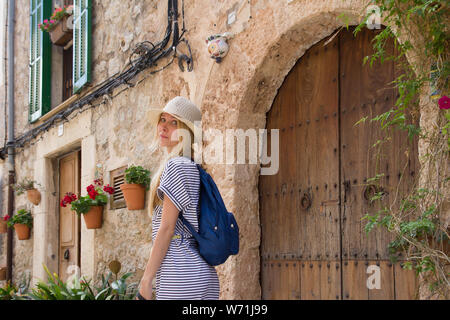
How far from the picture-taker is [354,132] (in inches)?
135

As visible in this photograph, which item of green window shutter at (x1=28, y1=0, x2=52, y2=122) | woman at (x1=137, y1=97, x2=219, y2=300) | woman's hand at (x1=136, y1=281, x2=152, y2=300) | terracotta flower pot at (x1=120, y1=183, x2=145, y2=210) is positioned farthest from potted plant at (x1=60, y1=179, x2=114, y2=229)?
woman's hand at (x1=136, y1=281, x2=152, y2=300)

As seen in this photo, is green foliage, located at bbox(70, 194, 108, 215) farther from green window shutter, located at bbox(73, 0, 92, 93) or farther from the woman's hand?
the woman's hand

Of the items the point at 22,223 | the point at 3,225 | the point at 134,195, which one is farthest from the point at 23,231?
the point at 134,195

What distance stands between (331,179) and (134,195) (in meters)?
2.12

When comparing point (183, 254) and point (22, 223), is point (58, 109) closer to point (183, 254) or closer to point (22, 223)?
point (22, 223)

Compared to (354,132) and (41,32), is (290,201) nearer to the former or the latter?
(354,132)

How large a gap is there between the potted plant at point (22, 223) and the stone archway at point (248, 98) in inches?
174

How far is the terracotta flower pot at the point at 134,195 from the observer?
5.09m

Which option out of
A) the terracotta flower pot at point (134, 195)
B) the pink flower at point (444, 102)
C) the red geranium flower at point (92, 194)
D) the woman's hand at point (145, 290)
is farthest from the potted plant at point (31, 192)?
the pink flower at point (444, 102)

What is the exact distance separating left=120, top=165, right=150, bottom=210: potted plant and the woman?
8.84 feet

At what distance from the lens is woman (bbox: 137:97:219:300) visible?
7.36 ft

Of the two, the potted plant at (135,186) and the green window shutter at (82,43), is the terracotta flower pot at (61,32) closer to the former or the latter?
the green window shutter at (82,43)

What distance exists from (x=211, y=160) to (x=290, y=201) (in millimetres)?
725
